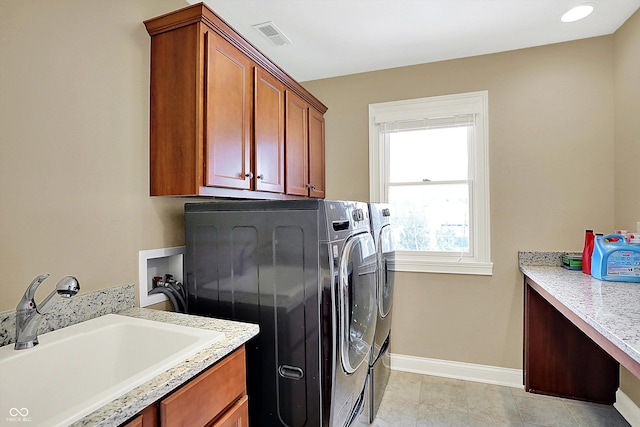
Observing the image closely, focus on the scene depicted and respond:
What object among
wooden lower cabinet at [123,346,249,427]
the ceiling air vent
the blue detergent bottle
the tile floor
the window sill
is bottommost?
the tile floor

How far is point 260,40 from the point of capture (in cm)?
241

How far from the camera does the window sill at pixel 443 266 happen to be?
2617mm

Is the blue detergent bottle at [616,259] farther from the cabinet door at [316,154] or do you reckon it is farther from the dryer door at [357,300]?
the cabinet door at [316,154]

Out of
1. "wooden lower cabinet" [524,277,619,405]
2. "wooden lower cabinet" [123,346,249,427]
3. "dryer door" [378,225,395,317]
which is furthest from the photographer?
"wooden lower cabinet" [524,277,619,405]

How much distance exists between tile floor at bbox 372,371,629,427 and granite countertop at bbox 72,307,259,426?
1435 millimetres

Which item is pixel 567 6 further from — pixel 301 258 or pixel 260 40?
pixel 301 258

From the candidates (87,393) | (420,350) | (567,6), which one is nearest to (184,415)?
(87,393)

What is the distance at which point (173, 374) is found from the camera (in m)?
0.89

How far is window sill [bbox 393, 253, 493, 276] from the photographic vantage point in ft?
8.59

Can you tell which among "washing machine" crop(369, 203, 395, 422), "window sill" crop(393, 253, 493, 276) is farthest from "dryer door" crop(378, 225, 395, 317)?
"window sill" crop(393, 253, 493, 276)

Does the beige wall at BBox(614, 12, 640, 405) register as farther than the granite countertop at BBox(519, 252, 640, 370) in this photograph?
Yes

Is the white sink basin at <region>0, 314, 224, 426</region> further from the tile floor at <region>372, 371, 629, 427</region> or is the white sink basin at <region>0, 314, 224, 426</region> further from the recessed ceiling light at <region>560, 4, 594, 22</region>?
the recessed ceiling light at <region>560, 4, 594, 22</region>

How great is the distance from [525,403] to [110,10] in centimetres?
340

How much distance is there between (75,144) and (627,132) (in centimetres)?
319
